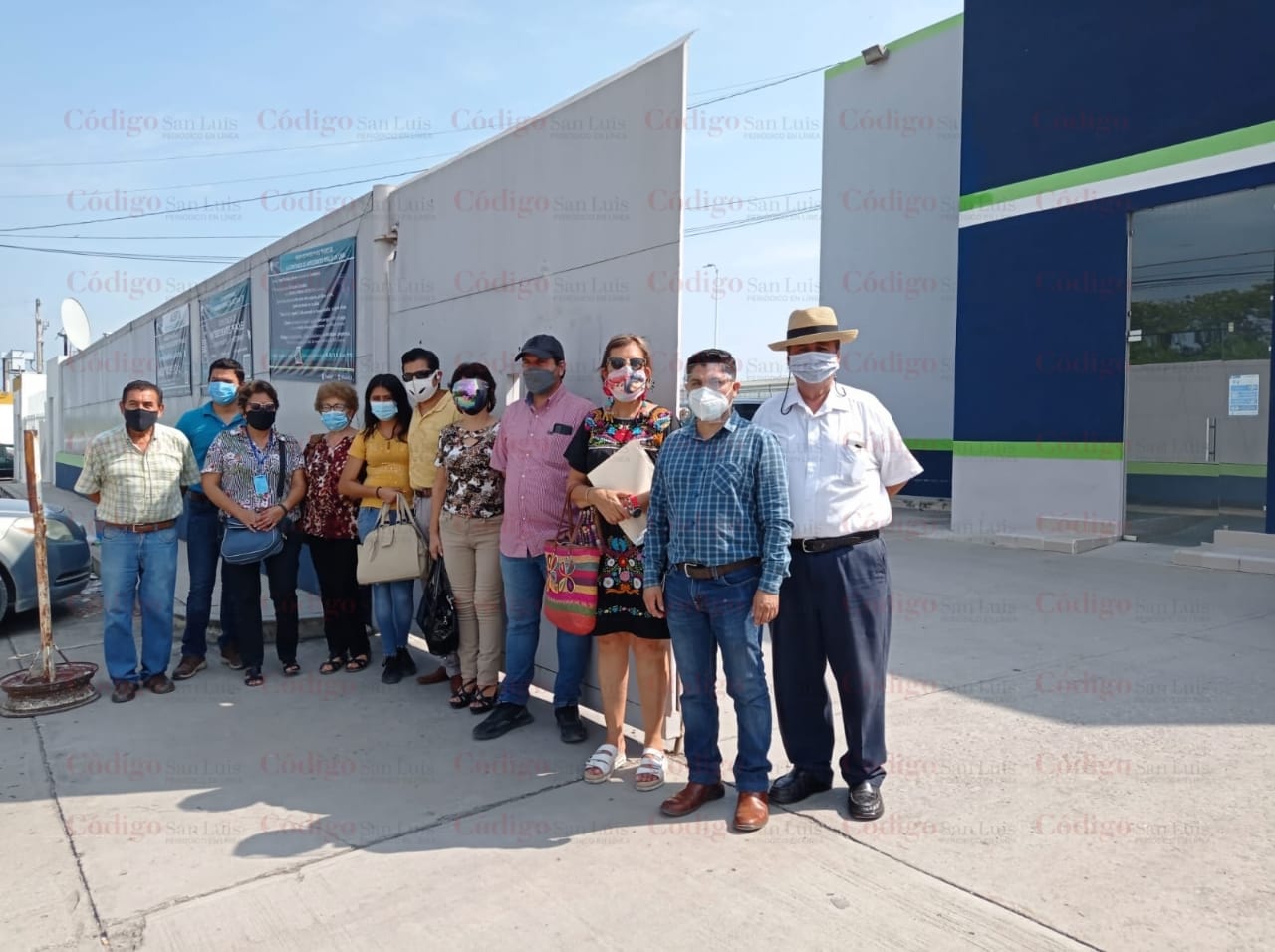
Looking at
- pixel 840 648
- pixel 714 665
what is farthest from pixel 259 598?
pixel 840 648

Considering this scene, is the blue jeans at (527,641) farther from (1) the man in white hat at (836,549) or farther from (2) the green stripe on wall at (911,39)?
(2) the green stripe on wall at (911,39)

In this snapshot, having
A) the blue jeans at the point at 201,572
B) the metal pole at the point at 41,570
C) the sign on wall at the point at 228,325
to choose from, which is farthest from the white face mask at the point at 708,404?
the sign on wall at the point at 228,325

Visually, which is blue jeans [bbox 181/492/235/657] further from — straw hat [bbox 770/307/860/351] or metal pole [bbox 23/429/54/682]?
straw hat [bbox 770/307/860/351]

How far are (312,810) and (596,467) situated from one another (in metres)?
1.83

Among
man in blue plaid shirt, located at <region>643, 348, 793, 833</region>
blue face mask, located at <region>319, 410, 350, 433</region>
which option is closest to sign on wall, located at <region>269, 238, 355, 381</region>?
blue face mask, located at <region>319, 410, 350, 433</region>

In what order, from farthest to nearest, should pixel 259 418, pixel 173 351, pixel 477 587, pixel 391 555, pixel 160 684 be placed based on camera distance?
pixel 173 351, pixel 259 418, pixel 160 684, pixel 391 555, pixel 477 587

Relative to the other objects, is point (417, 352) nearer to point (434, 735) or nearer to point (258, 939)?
point (434, 735)

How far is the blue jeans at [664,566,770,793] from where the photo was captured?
147 inches

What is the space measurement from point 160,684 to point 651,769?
127 inches

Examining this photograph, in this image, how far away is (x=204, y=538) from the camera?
6230mm

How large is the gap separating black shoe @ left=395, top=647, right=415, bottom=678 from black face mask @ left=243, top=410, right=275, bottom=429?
1590mm

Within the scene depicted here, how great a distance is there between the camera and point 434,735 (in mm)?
4867

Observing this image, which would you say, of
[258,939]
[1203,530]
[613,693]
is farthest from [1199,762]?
[1203,530]

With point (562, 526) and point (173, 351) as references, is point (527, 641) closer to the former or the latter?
point (562, 526)
